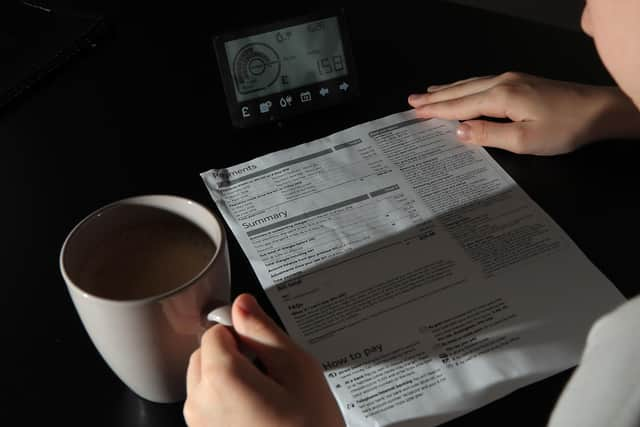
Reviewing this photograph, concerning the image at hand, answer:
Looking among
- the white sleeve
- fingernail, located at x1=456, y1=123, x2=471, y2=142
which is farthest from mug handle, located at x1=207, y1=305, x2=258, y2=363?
fingernail, located at x1=456, y1=123, x2=471, y2=142

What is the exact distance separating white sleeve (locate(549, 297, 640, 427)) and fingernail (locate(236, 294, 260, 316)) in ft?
0.67

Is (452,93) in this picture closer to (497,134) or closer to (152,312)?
(497,134)

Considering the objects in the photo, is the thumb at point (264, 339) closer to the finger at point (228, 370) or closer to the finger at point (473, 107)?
the finger at point (228, 370)

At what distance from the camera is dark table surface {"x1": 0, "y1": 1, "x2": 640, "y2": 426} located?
0.52 metres

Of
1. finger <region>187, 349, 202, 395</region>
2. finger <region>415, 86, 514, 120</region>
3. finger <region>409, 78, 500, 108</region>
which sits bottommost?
finger <region>187, 349, 202, 395</region>

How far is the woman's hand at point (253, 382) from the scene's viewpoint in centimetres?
42

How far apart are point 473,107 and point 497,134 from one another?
0.05 metres

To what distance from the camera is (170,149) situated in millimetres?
733

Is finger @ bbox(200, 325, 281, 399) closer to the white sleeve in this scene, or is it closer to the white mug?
the white mug

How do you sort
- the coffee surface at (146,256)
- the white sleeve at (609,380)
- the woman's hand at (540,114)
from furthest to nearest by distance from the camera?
1. the woman's hand at (540,114)
2. the coffee surface at (146,256)
3. the white sleeve at (609,380)

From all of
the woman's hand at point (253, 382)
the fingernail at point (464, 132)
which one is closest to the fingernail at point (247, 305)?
the woman's hand at point (253, 382)

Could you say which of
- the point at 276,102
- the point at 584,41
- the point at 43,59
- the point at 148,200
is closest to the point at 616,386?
the point at 148,200

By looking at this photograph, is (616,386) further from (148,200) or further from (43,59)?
(43,59)

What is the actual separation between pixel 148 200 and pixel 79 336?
0.15 metres
